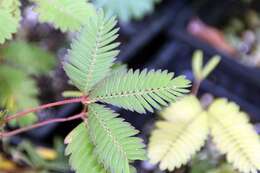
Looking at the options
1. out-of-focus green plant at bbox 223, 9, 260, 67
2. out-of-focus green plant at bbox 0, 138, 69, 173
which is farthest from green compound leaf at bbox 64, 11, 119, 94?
out-of-focus green plant at bbox 223, 9, 260, 67

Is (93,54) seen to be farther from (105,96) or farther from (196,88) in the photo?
(196,88)

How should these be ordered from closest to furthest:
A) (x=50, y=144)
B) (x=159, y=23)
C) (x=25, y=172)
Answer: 1. (x=25, y=172)
2. (x=50, y=144)
3. (x=159, y=23)

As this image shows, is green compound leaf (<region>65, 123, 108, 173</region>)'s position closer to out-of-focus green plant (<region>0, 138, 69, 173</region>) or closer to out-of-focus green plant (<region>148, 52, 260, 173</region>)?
out-of-focus green plant (<region>148, 52, 260, 173</region>)

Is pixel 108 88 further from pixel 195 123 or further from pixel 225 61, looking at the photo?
pixel 225 61

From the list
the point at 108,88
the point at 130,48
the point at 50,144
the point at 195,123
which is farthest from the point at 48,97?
the point at 108,88

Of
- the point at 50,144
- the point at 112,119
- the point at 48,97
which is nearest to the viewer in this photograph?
the point at 112,119

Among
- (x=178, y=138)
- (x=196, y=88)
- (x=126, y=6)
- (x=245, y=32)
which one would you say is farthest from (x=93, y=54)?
(x=245, y=32)

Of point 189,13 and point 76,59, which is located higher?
point 76,59
